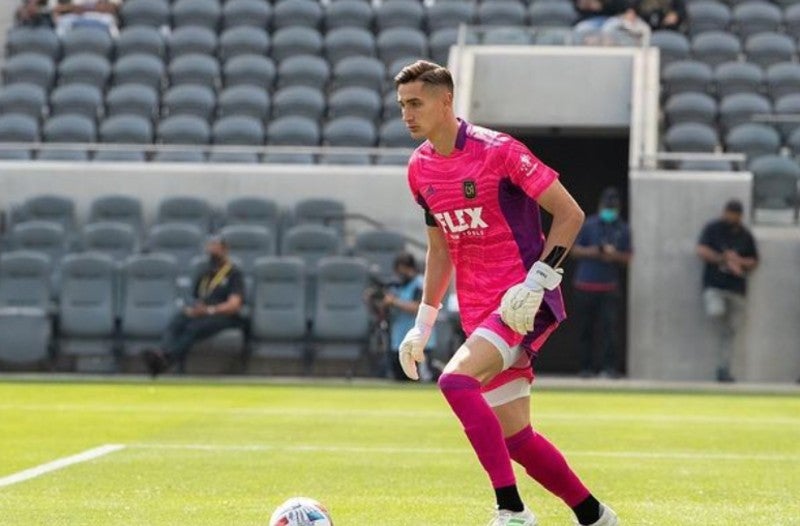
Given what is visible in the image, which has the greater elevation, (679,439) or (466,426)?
(466,426)

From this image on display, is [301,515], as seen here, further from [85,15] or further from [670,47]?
[85,15]

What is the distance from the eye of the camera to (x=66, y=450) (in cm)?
1322

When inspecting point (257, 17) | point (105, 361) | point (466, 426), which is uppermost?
point (257, 17)

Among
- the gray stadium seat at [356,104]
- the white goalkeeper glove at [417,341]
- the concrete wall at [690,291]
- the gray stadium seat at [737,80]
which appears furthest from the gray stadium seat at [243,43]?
the white goalkeeper glove at [417,341]

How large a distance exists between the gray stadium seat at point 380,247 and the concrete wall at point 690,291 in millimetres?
3060

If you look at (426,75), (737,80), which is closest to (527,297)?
(426,75)

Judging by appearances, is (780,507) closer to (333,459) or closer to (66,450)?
(333,459)

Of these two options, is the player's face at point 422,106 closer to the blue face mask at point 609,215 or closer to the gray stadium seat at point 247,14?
the blue face mask at point 609,215

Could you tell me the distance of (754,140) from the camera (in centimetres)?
2641

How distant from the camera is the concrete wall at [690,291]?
81.2ft

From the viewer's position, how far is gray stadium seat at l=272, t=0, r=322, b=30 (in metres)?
30.6

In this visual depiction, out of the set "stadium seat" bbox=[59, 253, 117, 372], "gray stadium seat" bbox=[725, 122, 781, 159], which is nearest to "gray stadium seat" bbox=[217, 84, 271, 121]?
"stadium seat" bbox=[59, 253, 117, 372]

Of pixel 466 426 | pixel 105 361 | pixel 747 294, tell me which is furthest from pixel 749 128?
pixel 466 426

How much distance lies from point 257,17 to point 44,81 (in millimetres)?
3603
